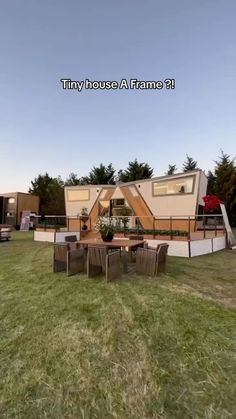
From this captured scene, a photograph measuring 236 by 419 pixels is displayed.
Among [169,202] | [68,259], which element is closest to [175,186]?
[169,202]

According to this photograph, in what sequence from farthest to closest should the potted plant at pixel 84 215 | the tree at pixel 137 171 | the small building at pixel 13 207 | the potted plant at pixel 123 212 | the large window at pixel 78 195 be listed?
the tree at pixel 137 171 < the small building at pixel 13 207 < the large window at pixel 78 195 < the potted plant at pixel 84 215 < the potted plant at pixel 123 212

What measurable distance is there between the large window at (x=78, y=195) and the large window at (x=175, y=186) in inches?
221

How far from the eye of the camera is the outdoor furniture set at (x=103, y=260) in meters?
5.63

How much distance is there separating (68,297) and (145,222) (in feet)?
35.8

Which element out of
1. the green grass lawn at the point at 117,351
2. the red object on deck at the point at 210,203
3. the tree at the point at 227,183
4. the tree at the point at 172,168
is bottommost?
the green grass lawn at the point at 117,351

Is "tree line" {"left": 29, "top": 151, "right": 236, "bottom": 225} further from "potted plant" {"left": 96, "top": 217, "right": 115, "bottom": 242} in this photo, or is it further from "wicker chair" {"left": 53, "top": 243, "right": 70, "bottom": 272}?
"wicker chair" {"left": 53, "top": 243, "right": 70, "bottom": 272}

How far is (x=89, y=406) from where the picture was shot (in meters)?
2.19

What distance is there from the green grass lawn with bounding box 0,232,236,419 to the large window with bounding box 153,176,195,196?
9139 mm

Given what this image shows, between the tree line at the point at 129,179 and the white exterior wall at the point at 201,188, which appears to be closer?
the white exterior wall at the point at 201,188

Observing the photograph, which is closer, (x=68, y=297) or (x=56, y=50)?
(x=68, y=297)

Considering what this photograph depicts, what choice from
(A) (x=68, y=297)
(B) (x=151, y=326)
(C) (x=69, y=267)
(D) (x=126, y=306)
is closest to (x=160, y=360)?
(B) (x=151, y=326)

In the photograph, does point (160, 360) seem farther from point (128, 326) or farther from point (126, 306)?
point (126, 306)

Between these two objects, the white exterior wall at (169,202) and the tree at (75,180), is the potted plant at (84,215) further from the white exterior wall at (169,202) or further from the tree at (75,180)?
the tree at (75,180)

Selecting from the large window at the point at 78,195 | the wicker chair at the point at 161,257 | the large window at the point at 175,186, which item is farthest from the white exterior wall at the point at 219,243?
the large window at the point at 78,195
